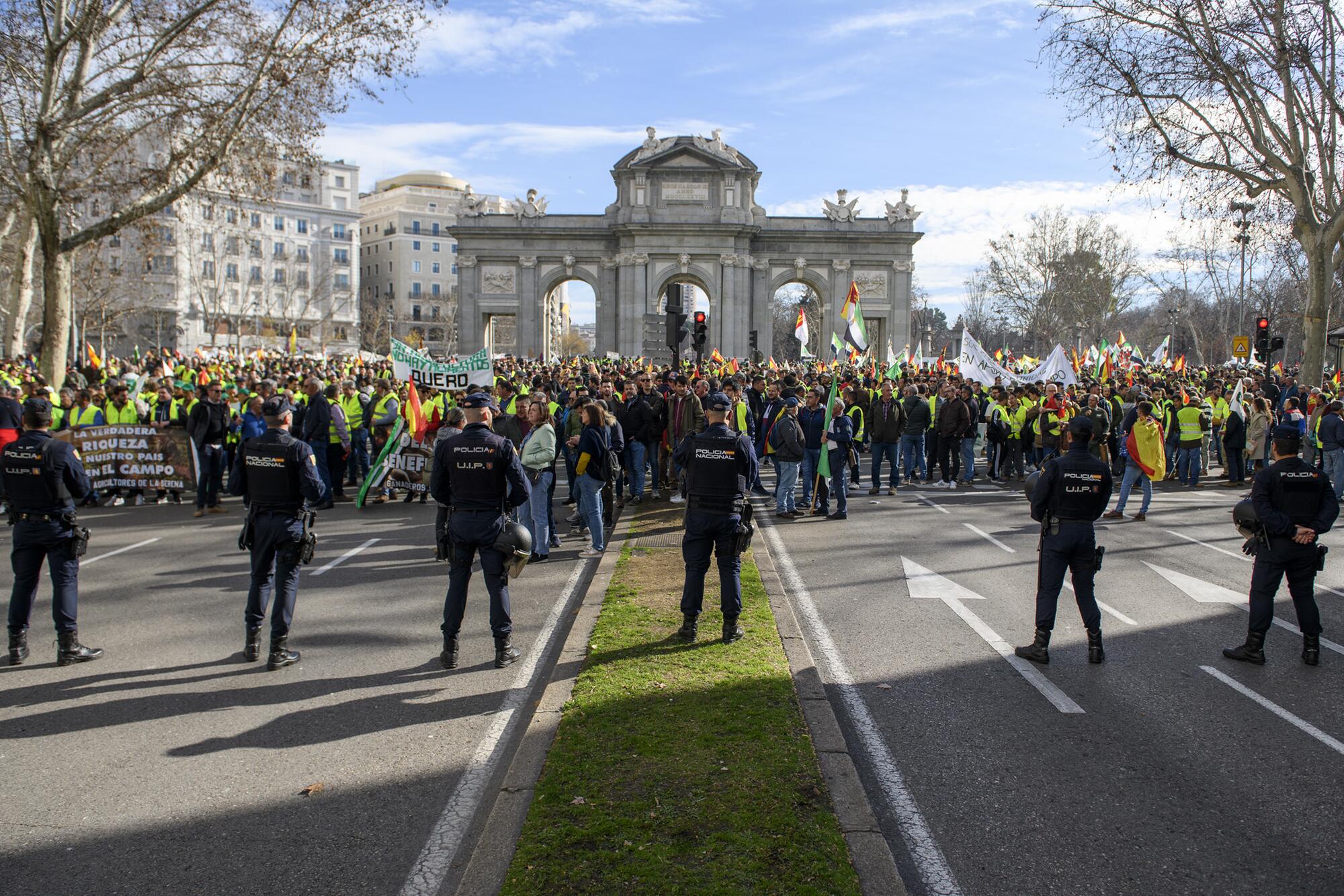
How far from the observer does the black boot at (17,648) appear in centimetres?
669

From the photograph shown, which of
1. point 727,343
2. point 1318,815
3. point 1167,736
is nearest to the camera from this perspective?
point 1318,815

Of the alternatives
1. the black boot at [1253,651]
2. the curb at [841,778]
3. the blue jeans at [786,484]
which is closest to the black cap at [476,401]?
the curb at [841,778]

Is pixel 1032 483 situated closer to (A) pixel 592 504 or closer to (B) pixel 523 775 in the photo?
(B) pixel 523 775

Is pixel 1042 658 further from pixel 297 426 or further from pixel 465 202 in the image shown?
pixel 465 202

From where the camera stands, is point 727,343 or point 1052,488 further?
point 727,343

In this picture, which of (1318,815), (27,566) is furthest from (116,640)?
(1318,815)

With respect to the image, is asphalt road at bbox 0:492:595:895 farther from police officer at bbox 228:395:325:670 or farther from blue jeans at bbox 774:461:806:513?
blue jeans at bbox 774:461:806:513

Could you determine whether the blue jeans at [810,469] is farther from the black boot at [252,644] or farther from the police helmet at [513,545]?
the black boot at [252,644]

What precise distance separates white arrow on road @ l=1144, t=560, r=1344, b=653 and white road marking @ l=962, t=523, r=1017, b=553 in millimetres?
1629

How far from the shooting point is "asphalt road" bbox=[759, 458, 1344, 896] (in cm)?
420

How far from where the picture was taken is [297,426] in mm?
15367

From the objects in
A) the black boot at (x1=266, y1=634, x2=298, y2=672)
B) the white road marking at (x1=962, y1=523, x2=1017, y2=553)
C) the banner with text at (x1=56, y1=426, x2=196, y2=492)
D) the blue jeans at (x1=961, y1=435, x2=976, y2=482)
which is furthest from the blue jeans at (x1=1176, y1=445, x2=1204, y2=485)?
the banner with text at (x1=56, y1=426, x2=196, y2=492)

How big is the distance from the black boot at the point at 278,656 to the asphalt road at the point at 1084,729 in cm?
393

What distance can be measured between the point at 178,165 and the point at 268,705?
19.3m
